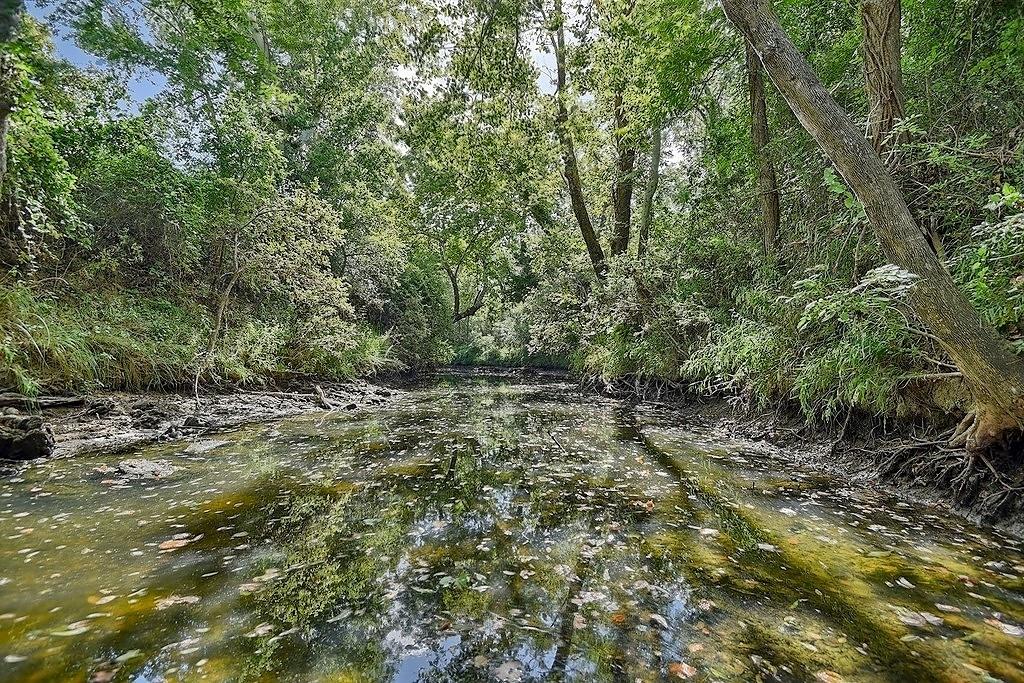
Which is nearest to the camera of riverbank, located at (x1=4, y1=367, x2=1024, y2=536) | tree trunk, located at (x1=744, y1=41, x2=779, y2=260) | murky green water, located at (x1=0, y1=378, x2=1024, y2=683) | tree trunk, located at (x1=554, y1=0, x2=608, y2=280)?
murky green water, located at (x1=0, y1=378, x2=1024, y2=683)

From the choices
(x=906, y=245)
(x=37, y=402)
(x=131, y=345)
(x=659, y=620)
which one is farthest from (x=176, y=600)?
(x=131, y=345)

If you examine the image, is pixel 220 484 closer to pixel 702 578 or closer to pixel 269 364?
pixel 702 578

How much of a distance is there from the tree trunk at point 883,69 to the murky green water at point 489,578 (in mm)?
4071

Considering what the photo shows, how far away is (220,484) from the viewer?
18.8ft

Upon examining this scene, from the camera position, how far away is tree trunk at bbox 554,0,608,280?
14445 mm

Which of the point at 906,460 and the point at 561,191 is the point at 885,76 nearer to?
the point at 906,460

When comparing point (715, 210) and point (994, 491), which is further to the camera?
point (715, 210)

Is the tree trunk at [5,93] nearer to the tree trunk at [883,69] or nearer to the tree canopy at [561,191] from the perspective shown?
the tree canopy at [561,191]

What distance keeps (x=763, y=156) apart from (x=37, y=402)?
1335 centimetres

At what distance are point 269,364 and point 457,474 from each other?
921 centimetres

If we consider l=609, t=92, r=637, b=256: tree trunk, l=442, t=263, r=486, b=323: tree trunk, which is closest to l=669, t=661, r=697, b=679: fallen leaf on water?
l=609, t=92, r=637, b=256: tree trunk

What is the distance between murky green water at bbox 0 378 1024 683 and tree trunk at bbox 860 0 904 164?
407 centimetres

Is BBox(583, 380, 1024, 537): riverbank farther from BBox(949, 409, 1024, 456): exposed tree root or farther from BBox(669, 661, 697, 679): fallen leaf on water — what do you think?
BBox(669, 661, 697, 679): fallen leaf on water

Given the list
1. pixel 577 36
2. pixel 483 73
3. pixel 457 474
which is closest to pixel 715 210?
pixel 483 73
